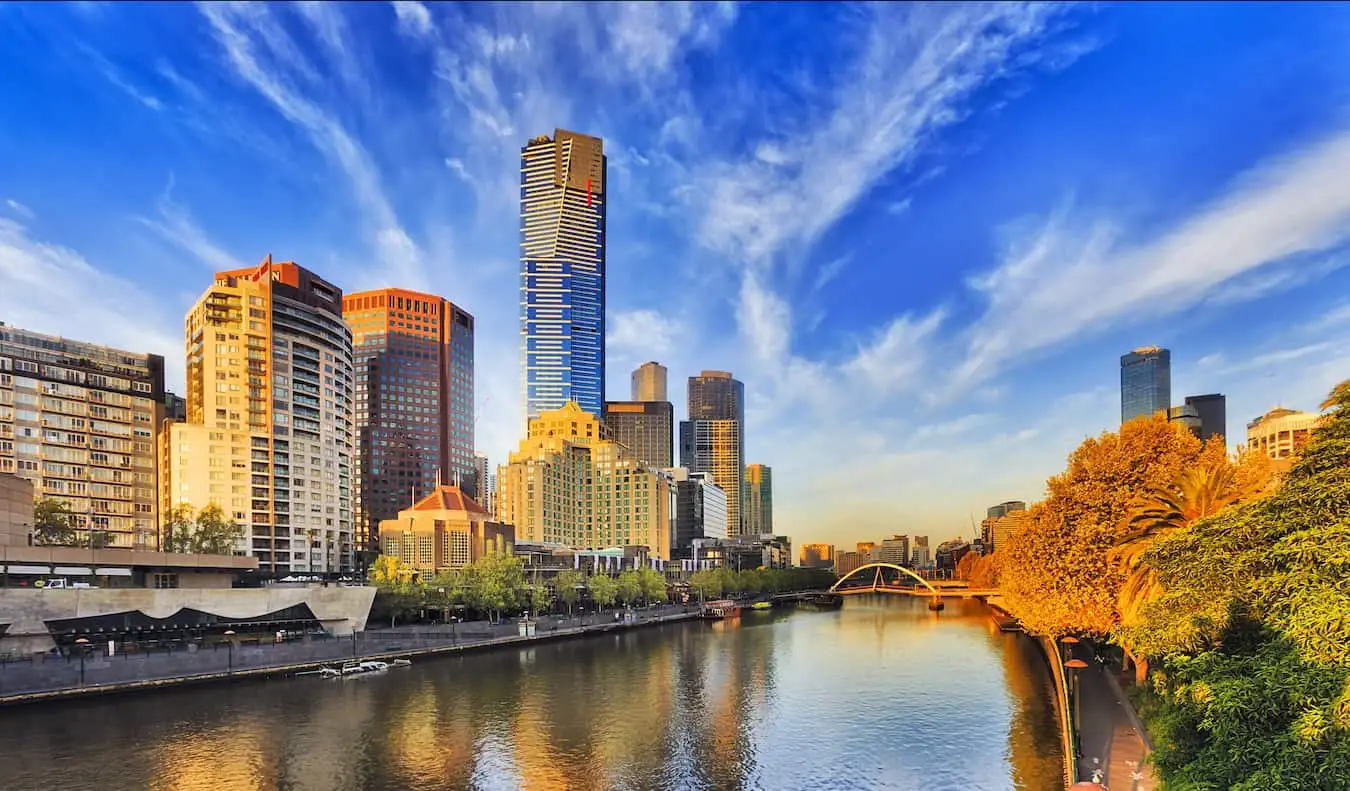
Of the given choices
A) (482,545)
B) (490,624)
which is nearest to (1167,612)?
(490,624)

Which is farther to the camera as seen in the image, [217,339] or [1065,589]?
[217,339]

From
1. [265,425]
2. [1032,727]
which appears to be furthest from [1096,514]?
[265,425]

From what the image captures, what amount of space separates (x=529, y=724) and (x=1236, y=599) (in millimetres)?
44113

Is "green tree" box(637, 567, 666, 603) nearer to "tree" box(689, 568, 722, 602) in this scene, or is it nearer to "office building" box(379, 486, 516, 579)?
"office building" box(379, 486, 516, 579)

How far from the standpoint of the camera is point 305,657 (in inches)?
2997

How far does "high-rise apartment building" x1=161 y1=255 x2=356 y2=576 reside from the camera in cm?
12356

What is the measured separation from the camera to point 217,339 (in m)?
125

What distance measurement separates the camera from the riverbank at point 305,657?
60.1 metres

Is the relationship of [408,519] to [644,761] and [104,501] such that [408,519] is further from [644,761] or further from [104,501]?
[644,761]

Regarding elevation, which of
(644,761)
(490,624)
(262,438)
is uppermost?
(262,438)

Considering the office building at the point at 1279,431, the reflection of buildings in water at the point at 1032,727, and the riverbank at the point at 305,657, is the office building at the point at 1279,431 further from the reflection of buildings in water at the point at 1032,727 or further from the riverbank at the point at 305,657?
the riverbank at the point at 305,657

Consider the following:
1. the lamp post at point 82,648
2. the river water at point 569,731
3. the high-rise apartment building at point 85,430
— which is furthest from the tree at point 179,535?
the river water at point 569,731

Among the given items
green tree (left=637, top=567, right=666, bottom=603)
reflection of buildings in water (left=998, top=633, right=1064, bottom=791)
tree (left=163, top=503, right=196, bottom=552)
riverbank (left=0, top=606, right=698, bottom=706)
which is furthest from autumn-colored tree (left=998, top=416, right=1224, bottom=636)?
green tree (left=637, top=567, right=666, bottom=603)

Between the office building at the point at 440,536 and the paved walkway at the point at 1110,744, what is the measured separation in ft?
300
